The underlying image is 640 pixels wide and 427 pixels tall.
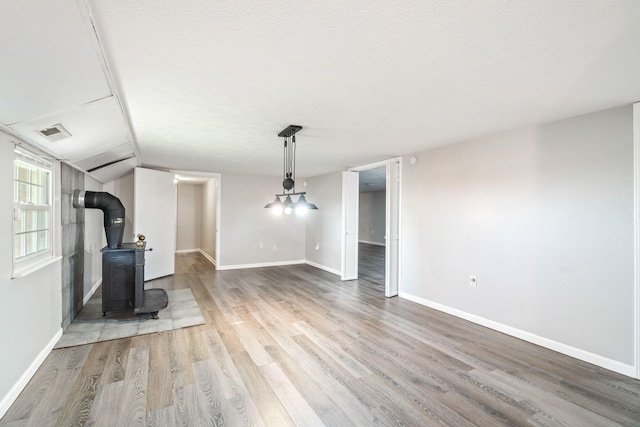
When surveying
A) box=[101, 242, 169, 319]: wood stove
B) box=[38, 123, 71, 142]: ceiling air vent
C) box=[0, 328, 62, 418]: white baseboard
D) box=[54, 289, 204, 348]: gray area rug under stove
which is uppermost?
box=[38, 123, 71, 142]: ceiling air vent

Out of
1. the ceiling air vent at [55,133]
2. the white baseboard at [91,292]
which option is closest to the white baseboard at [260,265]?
the white baseboard at [91,292]

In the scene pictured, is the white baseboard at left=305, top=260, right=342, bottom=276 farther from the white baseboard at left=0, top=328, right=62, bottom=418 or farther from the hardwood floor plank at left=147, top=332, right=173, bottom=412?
the white baseboard at left=0, top=328, right=62, bottom=418

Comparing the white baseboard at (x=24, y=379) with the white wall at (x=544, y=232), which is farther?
the white wall at (x=544, y=232)

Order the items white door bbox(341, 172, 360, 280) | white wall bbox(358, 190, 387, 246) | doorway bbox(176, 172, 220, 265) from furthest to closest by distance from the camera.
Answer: white wall bbox(358, 190, 387, 246), doorway bbox(176, 172, 220, 265), white door bbox(341, 172, 360, 280)

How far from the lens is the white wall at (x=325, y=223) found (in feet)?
20.6

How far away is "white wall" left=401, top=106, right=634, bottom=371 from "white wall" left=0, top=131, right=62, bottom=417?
14.4 feet

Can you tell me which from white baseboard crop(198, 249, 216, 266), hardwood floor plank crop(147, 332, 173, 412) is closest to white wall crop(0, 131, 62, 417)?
hardwood floor plank crop(147, 332, 173, 412)

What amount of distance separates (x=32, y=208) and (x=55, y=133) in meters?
0.76

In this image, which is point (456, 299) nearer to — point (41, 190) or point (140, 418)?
point (140, 418)

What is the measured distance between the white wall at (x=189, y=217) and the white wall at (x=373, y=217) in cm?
678

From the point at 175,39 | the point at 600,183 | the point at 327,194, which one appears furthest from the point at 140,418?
the point at 327,194

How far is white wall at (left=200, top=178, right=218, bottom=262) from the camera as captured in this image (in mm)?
7500

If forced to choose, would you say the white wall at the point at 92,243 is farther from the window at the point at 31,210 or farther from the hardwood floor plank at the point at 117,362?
the hardwood floor plank at the point at 117,362

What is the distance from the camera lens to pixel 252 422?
1.88m
